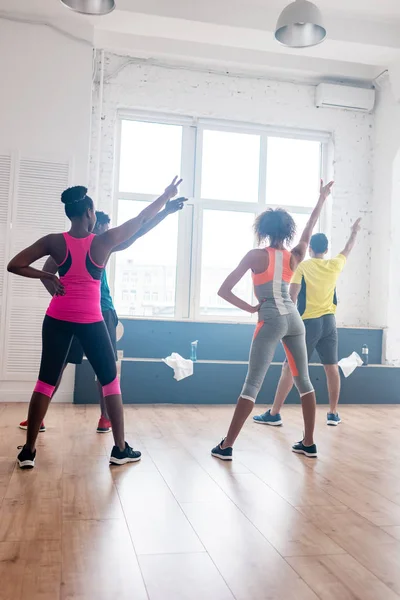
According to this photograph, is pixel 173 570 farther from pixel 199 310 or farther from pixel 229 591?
pixel 199 310

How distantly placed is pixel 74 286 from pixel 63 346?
0.97 ft

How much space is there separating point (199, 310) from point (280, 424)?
7.97 ft

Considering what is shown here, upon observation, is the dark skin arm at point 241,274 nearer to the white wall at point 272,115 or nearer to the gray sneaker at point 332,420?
the gray sneaker at point 332,420

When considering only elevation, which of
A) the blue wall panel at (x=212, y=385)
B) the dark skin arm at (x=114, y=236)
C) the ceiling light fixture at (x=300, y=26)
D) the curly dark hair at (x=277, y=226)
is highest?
the ceiling light fixture at (x=300, y=26)

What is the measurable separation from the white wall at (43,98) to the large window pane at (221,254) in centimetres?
189

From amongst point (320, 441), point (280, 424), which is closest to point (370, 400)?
point (280, 424)

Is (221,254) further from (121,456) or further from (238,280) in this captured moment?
(121,456)

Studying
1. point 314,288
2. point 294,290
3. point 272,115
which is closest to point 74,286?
point 294,290

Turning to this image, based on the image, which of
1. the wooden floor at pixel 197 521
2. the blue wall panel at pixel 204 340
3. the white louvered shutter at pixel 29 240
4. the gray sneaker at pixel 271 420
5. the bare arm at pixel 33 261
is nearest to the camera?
the wooden floor at pixel 197 521

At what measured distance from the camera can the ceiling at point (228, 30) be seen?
5148 millimetres

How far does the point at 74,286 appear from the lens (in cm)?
279

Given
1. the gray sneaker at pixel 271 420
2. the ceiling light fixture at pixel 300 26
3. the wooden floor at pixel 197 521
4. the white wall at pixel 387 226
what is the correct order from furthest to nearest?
1. the white wall at pixel 387 226
2. the gray sneaker at pixel 271 420
3. the ceiling light fixture at pixel 300 26
4. the wooden floor at pixel 197 521

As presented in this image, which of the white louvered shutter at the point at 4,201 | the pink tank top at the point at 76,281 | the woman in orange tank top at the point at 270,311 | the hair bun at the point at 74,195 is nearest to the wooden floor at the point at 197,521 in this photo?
the woman in orange tank top at the point at 270,311

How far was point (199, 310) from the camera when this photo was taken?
6.57 m
